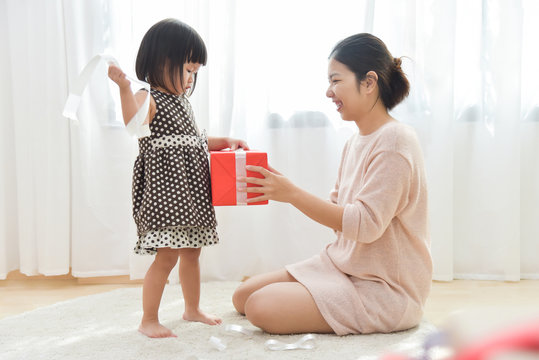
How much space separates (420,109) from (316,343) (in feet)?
3.36

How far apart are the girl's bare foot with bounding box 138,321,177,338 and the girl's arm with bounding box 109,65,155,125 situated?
1.74ft

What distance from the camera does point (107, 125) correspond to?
1.92 meters

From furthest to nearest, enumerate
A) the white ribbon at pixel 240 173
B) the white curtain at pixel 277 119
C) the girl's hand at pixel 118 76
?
the white curtain at pixel 277 119
the white ribbon at pixel 240 173
the girl's hand at pixel 118 76

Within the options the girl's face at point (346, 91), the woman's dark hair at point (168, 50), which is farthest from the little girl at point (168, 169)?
the girl's face at point (346, 91)

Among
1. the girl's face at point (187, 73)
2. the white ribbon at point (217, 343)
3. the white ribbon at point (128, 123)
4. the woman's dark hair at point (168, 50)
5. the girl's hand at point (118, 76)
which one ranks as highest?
the woman's dark hair at point (168, 50)

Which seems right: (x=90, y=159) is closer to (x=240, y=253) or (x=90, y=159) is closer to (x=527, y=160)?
(x=240, y=253)

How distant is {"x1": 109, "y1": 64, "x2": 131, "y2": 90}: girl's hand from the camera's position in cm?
116

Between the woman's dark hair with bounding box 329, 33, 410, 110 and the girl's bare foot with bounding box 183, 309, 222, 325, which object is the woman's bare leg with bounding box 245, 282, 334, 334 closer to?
the girl's bare foot with bounding box 183, 309, 222, 325

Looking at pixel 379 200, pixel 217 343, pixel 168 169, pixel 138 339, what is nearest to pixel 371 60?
pixel 379 200

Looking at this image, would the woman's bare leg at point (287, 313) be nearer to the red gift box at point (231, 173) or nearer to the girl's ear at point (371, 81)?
the red gift box at point (231, 173)

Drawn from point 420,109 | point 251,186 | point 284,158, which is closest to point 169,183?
point 251,186

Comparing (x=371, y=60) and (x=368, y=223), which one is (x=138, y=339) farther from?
(x=371, y=60)

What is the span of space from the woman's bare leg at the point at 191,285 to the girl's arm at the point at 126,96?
397 mm

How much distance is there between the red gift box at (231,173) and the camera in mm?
1271
